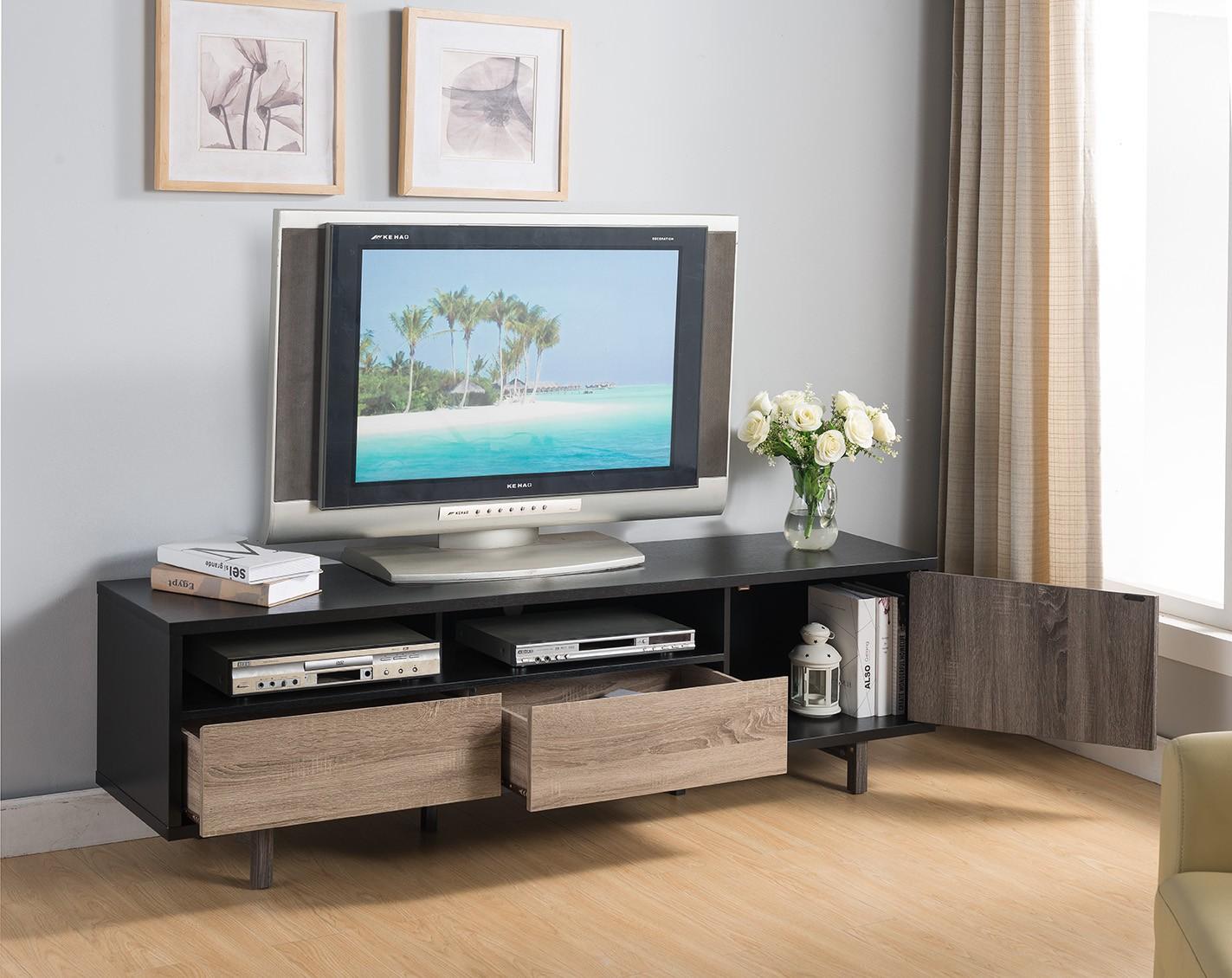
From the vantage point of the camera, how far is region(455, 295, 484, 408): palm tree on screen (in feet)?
10.0

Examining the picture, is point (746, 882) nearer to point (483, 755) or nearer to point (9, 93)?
point (483, 755)

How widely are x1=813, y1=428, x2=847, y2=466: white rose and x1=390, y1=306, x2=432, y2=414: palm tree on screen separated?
97 cm

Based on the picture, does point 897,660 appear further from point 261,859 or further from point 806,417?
point 261,859

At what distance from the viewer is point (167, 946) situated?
2.59 m

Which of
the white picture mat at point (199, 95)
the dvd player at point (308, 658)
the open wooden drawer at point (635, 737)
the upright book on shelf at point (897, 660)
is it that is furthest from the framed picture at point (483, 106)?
the upright book on shelf at point (897, 660)

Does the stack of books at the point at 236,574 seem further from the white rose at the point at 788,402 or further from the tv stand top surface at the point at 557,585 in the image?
the white rose at the point at 788,402

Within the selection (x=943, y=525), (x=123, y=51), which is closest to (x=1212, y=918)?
(x=943, y=525)

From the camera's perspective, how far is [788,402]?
3518mm

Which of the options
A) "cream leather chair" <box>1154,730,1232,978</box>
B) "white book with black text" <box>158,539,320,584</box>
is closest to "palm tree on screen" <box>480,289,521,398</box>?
"white book with black text" <box>158,539,320,584</box>

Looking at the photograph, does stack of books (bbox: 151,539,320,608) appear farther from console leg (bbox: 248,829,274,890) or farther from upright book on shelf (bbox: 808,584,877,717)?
upright book on shelf (bbox: 808,584,877,717)

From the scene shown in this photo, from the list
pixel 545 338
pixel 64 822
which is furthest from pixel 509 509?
pixel 64 822

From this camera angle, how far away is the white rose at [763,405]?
140 inches

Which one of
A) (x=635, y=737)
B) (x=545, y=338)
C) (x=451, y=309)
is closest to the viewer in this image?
(x=635, y=737)

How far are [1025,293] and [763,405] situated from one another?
27.8 inches
